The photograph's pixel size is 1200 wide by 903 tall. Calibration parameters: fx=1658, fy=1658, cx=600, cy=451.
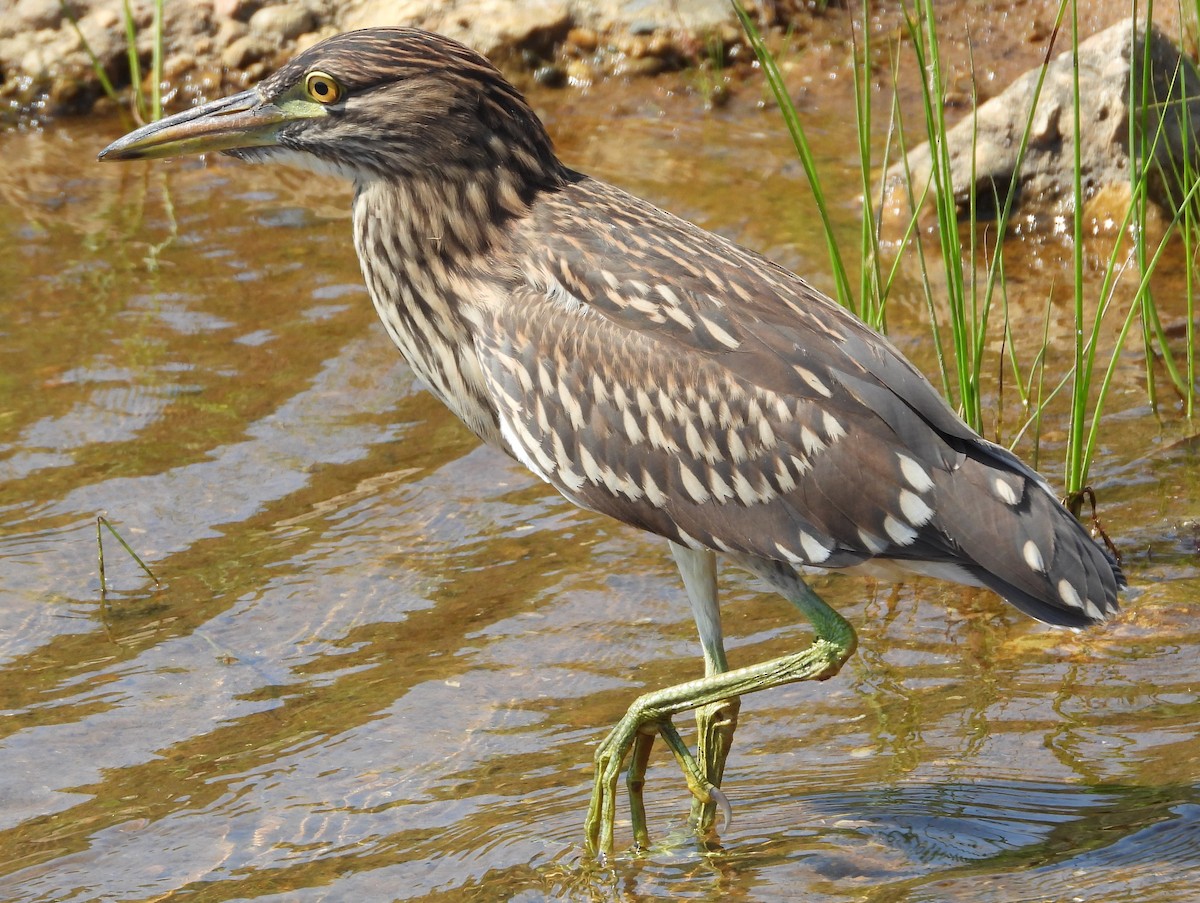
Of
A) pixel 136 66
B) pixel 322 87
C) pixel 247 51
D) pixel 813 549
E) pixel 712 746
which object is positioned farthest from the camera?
pixel 247 51

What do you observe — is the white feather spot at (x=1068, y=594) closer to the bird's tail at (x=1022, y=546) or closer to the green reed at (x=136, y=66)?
the bird's tail at (x=1022, y=546)

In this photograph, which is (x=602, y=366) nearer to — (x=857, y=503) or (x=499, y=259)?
(x=499, y=259)

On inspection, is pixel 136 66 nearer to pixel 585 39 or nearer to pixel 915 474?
pixel 585 39

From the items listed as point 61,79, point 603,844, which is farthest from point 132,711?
point 61,79

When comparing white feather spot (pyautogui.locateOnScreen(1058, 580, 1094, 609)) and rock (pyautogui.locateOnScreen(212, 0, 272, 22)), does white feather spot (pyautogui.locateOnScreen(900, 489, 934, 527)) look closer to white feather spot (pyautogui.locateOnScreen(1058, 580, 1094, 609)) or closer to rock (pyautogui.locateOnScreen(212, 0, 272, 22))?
white feather spot (pyautogui.locateOnScreen(1058, 580, 1094, 609))

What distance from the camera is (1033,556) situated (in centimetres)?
419

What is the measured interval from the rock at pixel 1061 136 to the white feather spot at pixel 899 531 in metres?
4.16

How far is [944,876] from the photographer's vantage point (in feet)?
14.1

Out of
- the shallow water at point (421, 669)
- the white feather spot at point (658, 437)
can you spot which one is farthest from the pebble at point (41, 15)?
the white feather spot at point (658, 437)

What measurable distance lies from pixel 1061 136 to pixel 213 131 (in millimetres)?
5147

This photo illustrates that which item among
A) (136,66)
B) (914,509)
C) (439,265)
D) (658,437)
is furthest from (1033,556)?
(136,66)

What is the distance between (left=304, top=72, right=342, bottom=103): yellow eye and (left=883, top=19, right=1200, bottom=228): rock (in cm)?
405

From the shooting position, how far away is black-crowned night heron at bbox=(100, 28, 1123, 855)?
4297mm

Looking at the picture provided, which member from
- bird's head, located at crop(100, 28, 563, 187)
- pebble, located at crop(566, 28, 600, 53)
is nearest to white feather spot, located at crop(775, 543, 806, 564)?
bird's head, located at crop(100, 28, 563, 187)
